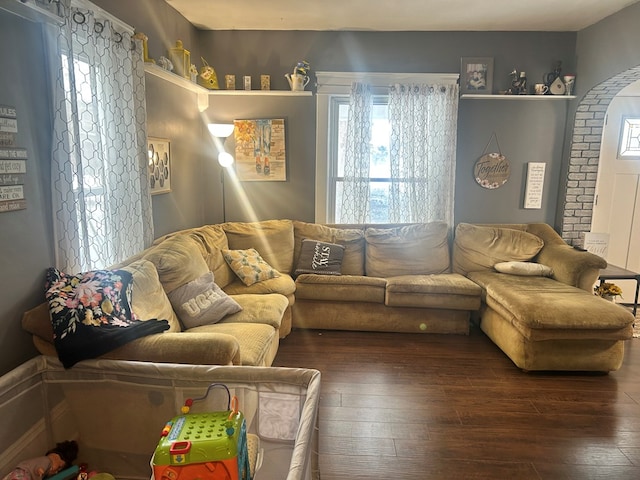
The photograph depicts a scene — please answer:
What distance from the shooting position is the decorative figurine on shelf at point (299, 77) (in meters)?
4.11

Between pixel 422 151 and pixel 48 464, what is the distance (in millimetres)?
3638

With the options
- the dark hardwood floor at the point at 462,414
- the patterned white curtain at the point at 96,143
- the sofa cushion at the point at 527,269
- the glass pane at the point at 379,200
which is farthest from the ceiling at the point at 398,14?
the dark hardwood floor at the point at 462,414

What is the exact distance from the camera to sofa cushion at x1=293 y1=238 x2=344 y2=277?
12.9ft

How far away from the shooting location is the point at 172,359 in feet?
6.37

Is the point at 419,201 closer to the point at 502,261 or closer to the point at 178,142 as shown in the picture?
the point at 502,261

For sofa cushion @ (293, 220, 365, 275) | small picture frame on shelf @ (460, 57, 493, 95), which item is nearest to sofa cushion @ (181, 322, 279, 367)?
sofa cushion @ (293, 220, 365, 275)

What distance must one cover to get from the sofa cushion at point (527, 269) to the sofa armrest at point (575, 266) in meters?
0.07

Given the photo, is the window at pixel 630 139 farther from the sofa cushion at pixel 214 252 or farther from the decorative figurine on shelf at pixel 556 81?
the sofa cushion at pixel 214 252

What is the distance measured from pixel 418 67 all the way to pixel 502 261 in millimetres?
2019

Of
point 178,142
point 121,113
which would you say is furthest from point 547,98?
point 121,113

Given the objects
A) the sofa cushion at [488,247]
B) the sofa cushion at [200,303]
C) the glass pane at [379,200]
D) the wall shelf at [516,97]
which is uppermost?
the wall shelf at [516,97]

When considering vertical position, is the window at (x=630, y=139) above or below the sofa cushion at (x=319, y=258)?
above

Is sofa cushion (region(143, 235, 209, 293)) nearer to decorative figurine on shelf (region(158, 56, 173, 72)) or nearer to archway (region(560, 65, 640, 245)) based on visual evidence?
decorative figurine on shelf (region(158, 56, 173, 72))

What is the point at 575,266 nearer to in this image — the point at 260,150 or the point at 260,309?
the point at 260,309
